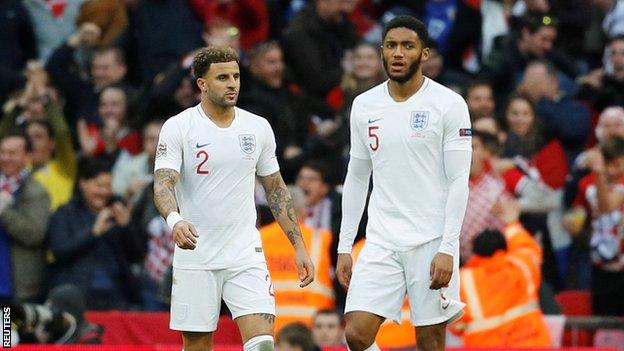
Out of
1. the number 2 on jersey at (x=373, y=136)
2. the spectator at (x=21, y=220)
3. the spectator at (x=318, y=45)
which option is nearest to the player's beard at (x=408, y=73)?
the number 2 on jersey at (x=373, y=136)

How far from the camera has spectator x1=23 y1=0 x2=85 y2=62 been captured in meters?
18.1

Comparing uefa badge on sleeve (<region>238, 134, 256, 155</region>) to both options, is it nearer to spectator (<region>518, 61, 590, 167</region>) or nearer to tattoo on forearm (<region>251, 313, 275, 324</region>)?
tattoo on forearm (<region>251, 313, 275, 324</region>)

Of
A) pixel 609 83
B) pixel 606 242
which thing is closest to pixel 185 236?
pixel 606 242

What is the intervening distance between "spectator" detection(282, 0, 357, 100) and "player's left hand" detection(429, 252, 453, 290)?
21.9 ft

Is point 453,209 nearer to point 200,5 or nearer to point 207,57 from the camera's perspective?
point 207,57

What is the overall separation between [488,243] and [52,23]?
670 cm

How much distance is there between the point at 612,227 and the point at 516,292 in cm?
190

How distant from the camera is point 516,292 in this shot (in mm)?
13195

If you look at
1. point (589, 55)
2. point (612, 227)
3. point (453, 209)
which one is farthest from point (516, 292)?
point (589, 55)

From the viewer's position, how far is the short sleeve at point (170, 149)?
35.3 ft

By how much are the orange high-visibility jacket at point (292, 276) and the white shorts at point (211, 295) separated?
2.73 metres

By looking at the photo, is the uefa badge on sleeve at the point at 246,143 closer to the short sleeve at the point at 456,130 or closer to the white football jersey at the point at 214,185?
the white football jersey at the point at 214,185

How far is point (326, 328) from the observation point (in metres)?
13.5

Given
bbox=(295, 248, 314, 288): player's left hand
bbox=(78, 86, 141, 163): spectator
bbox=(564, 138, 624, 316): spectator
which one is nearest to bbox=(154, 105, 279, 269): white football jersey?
bbox=(295, 248, 314, 288): player's left hand
